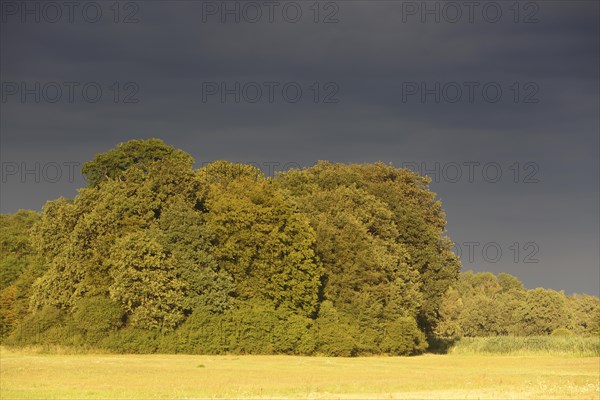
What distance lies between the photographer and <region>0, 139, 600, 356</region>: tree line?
6462cm

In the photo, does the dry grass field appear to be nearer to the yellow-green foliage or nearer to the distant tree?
the yellow-green foliage

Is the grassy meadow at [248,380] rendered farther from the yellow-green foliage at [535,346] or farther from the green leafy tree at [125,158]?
the yellow-green foliage at [535,346]

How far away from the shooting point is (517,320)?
555 ft

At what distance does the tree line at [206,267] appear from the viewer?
64.6 metres

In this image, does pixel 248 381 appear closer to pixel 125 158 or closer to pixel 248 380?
pixel 248 380

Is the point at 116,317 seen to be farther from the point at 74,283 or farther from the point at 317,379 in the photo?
the point at 317,379

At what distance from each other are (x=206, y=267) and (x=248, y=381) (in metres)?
25.5

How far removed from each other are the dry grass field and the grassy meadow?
0.15 feet

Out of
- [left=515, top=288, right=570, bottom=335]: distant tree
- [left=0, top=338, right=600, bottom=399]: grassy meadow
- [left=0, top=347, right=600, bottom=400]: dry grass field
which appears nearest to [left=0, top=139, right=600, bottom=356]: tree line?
[left=0, top=338, right=600, bottom=399]: grassy meadow

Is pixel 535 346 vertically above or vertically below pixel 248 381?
below

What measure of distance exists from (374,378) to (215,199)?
2930 cm

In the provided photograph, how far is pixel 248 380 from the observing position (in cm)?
4275

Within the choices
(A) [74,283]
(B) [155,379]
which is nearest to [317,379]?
(B) [155,379]

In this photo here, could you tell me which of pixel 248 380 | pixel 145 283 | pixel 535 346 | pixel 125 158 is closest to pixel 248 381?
pixel 248 380
